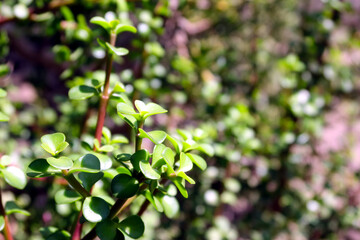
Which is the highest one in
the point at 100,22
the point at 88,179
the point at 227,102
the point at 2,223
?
the point at 100,22

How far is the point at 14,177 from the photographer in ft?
1.81

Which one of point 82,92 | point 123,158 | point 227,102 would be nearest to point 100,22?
point 82,92

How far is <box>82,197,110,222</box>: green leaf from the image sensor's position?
→ 452mm

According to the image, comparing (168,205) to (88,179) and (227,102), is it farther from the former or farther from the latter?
(227,102)

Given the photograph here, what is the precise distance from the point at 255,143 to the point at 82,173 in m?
0.62

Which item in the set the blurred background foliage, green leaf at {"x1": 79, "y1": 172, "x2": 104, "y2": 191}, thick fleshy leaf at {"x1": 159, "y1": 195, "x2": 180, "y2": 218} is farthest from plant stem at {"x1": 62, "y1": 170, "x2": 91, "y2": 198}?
the blurred background foliage

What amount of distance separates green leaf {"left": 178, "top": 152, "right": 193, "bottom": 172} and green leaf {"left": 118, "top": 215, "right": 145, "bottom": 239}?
0.10 metres

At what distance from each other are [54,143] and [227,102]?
2.46ft

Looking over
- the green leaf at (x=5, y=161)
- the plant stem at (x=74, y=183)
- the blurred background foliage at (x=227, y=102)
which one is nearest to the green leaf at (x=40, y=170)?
the plant stem at (x=74, y=183)

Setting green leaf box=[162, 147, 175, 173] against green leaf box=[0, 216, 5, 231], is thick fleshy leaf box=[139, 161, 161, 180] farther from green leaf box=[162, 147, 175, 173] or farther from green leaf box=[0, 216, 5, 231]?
green leaf box=[0, 216, 5, 231]

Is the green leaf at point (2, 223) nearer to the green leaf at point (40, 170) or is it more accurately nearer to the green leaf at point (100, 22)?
the green leaf at point (40, 170)

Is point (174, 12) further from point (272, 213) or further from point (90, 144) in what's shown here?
point (90, 144)

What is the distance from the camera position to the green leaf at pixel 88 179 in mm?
486

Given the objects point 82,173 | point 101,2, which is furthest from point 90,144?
point 101,2
